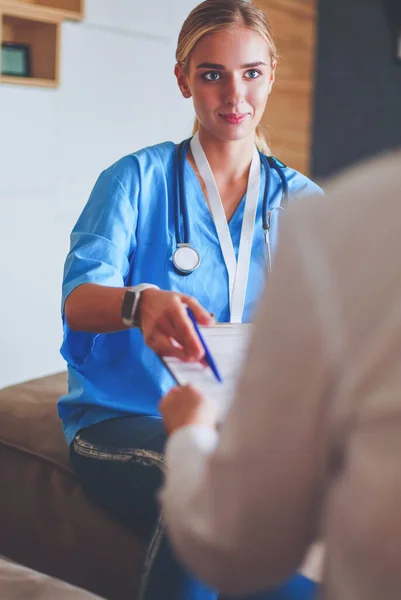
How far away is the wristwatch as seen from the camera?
1.23m

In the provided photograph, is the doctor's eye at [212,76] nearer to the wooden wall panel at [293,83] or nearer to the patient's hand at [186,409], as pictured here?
the patient's hand at [186,409]

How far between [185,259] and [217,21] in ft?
1.54

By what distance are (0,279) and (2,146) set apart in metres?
0.49

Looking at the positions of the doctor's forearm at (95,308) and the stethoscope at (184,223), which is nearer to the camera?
the doctor's forearm at (95,308)

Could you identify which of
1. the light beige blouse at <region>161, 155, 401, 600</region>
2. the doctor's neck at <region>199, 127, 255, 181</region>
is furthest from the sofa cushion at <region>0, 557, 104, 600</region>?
the doctor's neck at <region>199, 127, 255, 181</region>

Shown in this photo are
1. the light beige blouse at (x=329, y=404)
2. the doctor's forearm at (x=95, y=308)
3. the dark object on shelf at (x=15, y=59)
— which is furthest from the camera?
the dark object on shelf at (x=15, y=59)

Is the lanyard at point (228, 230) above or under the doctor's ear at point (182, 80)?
under

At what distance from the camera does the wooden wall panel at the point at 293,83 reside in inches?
179

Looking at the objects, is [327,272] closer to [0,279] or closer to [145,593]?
[145,593]

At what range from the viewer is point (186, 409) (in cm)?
82

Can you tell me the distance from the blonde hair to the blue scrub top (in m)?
0.22

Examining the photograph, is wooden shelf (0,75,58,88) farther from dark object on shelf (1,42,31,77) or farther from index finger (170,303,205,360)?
index finger (170,303,205,360)

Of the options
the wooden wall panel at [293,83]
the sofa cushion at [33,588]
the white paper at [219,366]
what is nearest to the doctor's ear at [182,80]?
A: the white paper at [219,366]

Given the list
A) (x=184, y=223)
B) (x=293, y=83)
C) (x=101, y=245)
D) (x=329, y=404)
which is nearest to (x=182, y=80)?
(x=184, y=223)
